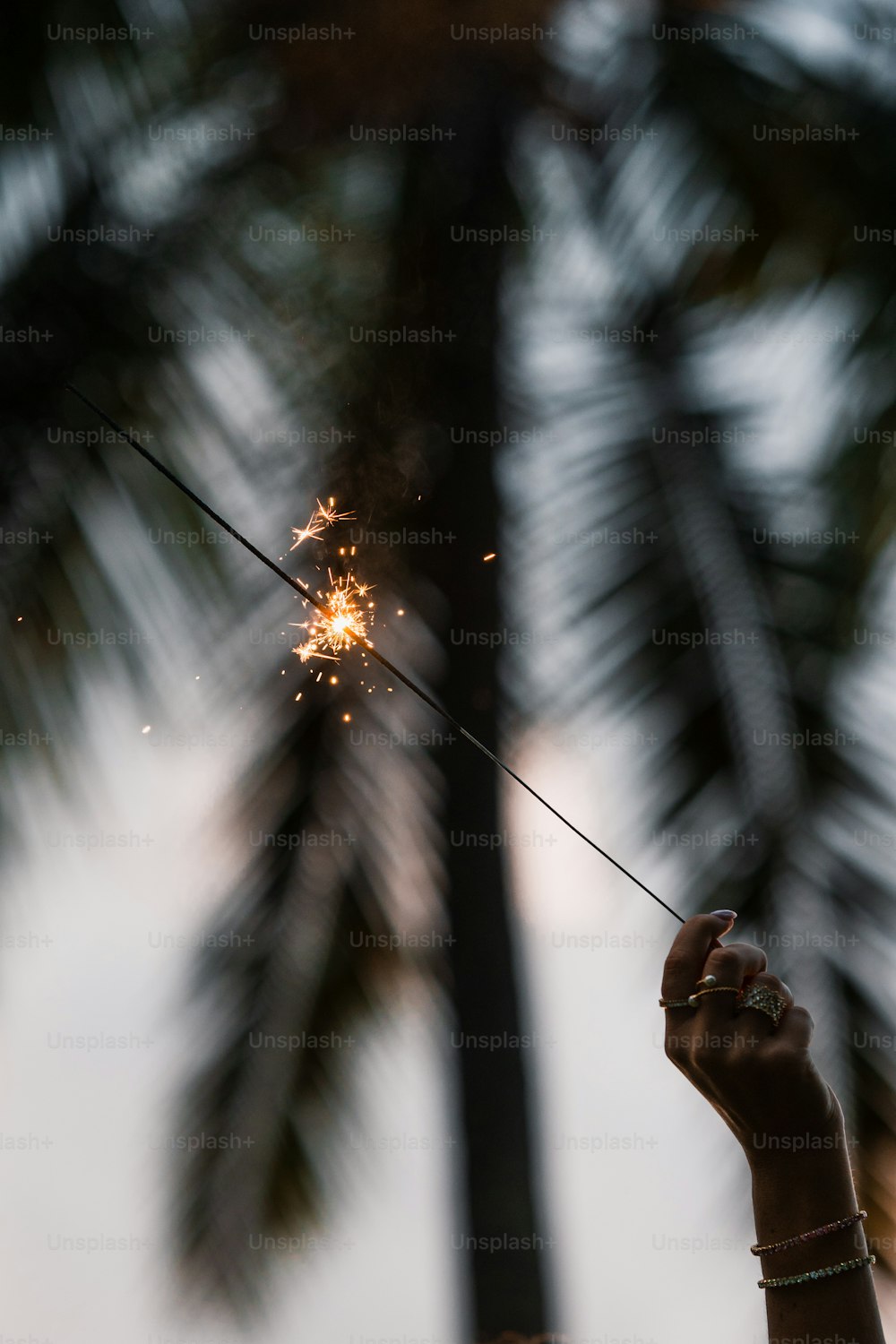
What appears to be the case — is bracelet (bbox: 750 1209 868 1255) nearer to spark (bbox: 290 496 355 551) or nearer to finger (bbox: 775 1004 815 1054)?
finger (bbox: 775 1004 815 1054)

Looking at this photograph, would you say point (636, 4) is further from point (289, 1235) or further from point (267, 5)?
point (289, 1235)

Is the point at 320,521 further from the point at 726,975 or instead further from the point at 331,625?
the point at 726,975

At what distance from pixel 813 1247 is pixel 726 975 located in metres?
0.25

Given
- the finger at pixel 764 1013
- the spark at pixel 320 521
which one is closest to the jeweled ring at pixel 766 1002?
the finger at pixel 764 1013

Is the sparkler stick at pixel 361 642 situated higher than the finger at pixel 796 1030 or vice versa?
the sparkler stick at pixel 361 642

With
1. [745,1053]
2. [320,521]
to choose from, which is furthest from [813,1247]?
[320,521]

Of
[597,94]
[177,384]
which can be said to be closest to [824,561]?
[597,94]

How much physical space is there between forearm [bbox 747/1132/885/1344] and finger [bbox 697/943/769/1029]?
0.41ft

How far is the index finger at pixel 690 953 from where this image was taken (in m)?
1.14

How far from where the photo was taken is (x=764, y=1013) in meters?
Answer: 1.11

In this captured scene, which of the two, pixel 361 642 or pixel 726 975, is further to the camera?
pixel 361 642

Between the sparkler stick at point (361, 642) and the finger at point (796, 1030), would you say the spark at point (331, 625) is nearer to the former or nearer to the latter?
the sparkler stick at point (361, 642)

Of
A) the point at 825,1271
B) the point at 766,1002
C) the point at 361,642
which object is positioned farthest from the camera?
the point at 361,642

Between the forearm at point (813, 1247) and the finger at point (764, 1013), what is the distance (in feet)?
0.36
